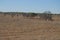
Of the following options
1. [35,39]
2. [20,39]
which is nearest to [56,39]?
[35,39]

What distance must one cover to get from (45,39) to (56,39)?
0.84m

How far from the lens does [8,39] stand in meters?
12.5

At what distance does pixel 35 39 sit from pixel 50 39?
3.21ft

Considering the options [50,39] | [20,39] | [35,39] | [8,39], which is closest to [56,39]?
[50,39]

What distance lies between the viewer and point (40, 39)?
12.5m

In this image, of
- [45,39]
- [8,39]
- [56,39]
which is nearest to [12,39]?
[8,39]

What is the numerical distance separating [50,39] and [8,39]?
274 cm


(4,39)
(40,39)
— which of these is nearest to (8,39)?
(4,39)

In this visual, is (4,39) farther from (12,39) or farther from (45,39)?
(45,39)

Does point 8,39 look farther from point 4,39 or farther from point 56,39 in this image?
point 56,39

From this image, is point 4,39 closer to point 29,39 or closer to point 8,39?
point 8,39

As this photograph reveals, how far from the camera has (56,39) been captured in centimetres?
1280

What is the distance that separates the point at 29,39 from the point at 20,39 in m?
0.60

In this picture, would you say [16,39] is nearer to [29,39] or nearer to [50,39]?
[29,39]
